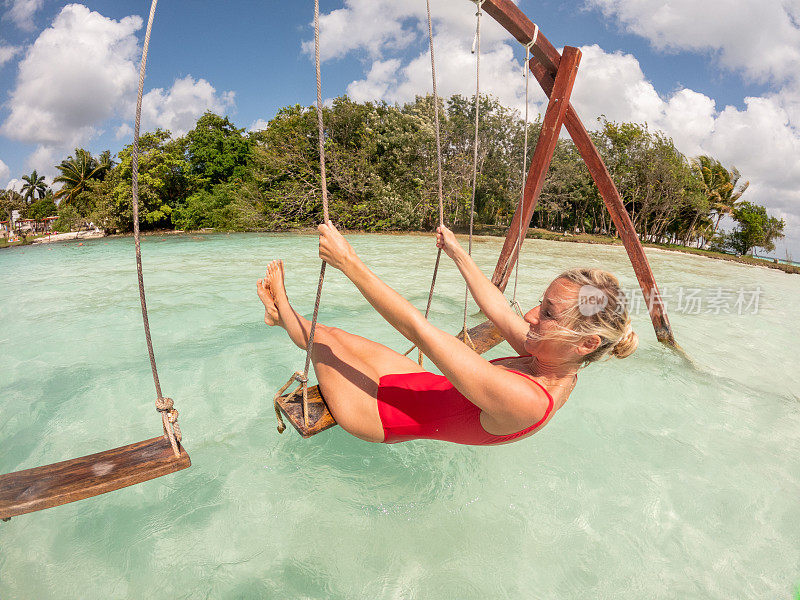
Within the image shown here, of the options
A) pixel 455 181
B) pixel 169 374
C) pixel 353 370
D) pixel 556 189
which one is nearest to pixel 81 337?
pixel 169 374

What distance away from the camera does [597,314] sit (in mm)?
1411

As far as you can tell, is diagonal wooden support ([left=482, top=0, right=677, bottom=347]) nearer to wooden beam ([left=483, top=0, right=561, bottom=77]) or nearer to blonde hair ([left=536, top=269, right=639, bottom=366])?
wooden beam ([left=483, top=0, right=561, bottom=77])

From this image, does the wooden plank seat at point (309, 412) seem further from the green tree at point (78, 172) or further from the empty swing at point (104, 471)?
the green tree at point (78, 172)

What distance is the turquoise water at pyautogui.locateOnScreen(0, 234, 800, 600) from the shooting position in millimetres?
1973

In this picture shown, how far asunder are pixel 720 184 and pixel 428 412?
3870 centimetres

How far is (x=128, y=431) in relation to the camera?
9.88 feet

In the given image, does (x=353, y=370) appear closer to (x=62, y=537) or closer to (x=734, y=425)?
(x=62, y=537)

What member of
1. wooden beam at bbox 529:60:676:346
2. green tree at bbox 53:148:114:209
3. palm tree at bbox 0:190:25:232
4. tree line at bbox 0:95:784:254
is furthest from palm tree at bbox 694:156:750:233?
palm tree at bbox 0:190:25:232

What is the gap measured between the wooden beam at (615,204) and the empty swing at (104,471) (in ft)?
10.2

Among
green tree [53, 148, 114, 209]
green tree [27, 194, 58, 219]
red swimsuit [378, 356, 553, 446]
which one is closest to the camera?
red swimsuit [378, 356, 553, 446]

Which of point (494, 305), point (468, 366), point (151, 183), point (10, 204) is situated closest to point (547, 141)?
point (494, 305)

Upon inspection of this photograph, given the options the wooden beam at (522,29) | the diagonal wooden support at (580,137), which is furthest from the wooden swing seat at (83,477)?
the wooden beam at (522,29)

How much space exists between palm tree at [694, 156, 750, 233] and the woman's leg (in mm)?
36775

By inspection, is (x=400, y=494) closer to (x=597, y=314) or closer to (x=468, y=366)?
(x=468, y=366)
